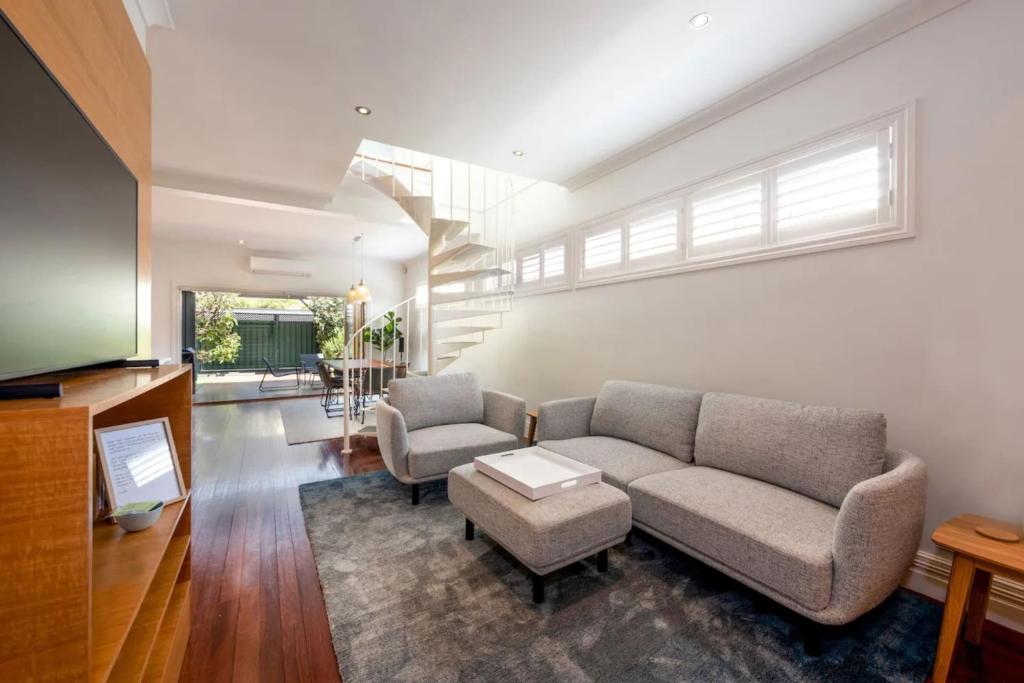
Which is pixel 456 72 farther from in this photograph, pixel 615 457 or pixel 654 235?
pixel 615 457

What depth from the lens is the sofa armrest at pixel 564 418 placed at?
2.90 m

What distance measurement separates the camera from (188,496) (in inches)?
59.1

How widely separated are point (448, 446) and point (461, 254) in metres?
2.06

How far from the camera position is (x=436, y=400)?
3.28 metres

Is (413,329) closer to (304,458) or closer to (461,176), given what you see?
(461,176)

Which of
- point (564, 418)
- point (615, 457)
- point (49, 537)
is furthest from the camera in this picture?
point (564, 418)

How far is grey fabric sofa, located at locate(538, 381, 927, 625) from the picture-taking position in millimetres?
1429

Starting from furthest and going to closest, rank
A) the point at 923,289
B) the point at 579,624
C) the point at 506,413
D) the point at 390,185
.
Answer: the point at 390,185 < the point at 506,413 < the point at 923,289 < the point at 579,624

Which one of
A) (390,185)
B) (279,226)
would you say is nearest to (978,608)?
(390,185)

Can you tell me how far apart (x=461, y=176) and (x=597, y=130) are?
2365 millimetres

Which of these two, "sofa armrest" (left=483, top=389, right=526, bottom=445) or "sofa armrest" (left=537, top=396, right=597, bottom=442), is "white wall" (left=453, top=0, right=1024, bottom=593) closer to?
"sofa armrest" (left=537, top=396, right=597, bottom=442)

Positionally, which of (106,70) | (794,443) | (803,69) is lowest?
(794,443)

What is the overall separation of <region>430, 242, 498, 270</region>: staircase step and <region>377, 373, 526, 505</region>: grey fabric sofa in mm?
1259

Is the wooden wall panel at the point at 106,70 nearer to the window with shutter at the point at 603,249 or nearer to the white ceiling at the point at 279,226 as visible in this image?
the white ceiling at the point at 279,226
